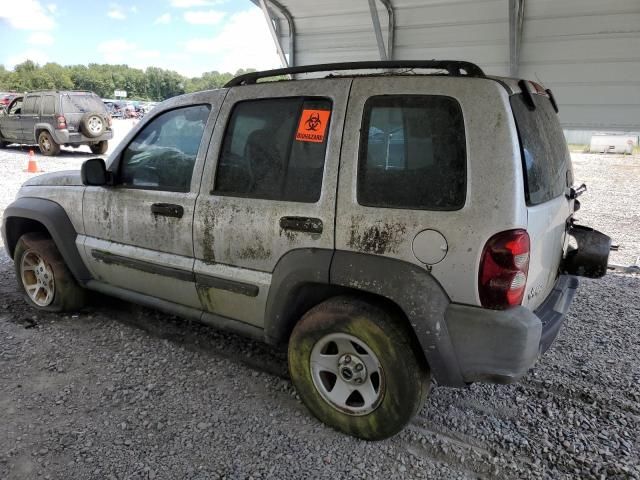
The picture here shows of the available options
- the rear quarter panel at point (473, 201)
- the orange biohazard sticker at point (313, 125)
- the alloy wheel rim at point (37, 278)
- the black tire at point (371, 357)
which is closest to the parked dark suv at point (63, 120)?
the alloy wheel rim at point (37, 278)

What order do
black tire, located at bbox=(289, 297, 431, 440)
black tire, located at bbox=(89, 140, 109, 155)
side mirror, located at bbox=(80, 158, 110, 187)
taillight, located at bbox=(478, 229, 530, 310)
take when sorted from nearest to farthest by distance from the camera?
taillight, located at bbox=(478, 229, 530, 310) < black tire, located at bbox=(289, 297, 431, 440) < side mirror, located at bbox=(80, 158, 110, 187) < black tire, located at bbox=(89, 140, 109, 155)

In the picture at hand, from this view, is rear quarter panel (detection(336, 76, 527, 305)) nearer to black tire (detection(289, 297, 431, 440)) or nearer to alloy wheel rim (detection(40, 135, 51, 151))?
black tire (detection(289, 297, 431, 440))

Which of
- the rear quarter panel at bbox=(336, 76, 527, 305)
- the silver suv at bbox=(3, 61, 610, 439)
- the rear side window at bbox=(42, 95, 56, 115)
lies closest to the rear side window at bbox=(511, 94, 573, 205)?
the silver suv at bbox=(3, 61, 610, 439)

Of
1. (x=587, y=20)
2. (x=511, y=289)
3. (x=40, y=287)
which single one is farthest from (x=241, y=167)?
(x=587, y=20)

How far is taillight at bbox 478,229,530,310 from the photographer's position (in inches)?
81.7

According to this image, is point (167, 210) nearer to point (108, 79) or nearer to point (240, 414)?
point (240, 414)

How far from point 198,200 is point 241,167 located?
1.16 ft

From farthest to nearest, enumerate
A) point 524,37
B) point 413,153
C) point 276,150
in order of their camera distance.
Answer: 1. point 524,37
2. point 276,150
3. point 413,153

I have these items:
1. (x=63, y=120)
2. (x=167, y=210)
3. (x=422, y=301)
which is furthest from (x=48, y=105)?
(x=422, y=301)

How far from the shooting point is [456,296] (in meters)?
2.17

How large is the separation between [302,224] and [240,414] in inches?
45.8

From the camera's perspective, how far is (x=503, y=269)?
82.4 inches

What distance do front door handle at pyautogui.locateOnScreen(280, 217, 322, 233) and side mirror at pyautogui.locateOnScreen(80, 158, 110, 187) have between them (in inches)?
59.5

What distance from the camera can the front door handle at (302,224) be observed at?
249cm
